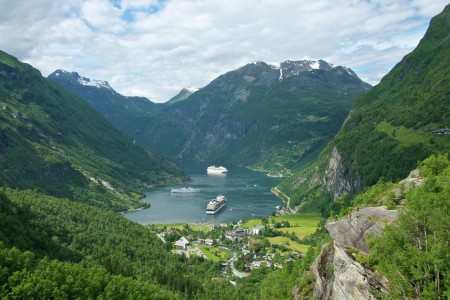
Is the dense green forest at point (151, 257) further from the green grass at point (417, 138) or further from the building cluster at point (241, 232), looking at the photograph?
the green grass at point (417, 138)

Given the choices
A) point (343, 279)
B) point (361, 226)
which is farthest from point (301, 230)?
point (343, 279)

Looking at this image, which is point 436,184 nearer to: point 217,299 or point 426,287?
point 426,287

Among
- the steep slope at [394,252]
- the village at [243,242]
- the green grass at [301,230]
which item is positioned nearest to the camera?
the steep slope at [394,252]

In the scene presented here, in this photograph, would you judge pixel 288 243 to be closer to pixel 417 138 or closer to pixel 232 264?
pixel 232 264

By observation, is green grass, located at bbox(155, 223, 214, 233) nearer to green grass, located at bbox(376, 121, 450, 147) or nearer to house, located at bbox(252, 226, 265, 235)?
house, located at bbox(252, 226, 265, 235)

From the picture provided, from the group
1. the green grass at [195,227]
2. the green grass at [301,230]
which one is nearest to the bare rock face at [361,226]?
the green grass at [301,230]

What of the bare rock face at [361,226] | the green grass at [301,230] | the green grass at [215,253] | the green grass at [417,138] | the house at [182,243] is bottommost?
the green grass at [215,253]

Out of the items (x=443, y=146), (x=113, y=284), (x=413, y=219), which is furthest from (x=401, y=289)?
(x=443, y=146)
